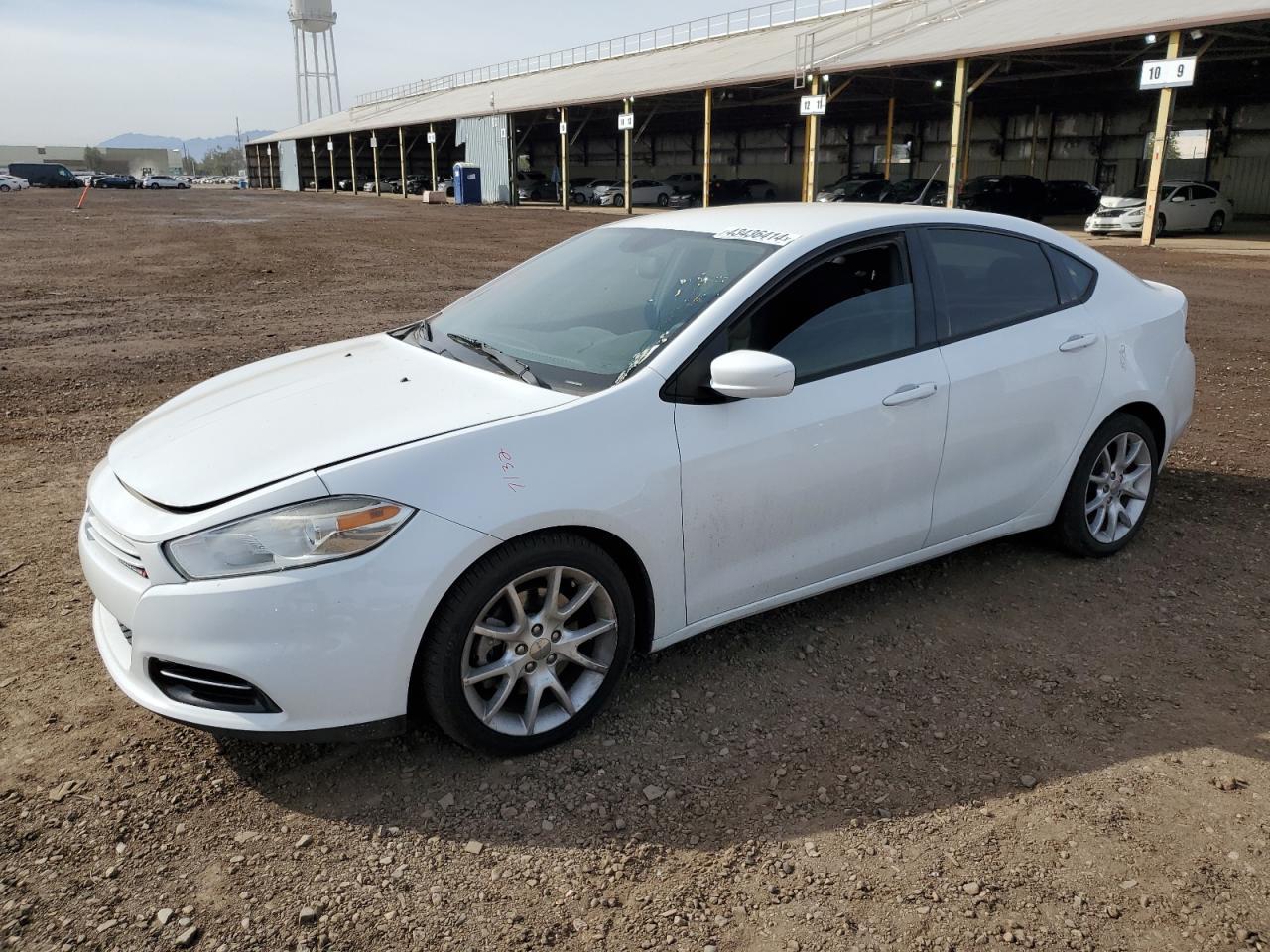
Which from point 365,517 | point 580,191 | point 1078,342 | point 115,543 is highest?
point 580,191

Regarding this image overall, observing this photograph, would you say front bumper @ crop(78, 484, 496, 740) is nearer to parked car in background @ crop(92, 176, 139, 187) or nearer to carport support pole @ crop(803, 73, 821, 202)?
carport support pole @ crop(803, 73, 821, 202)

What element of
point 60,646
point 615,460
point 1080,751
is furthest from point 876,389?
point 60,646

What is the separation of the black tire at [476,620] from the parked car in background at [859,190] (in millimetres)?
32113

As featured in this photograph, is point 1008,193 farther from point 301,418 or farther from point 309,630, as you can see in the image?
point 309,630

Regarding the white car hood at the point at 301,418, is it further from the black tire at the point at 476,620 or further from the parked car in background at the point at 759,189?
the parked car in background at the point at 759,189

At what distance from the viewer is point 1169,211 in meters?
25.5

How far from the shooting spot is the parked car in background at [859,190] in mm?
33625

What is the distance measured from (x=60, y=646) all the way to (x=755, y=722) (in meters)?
2.63

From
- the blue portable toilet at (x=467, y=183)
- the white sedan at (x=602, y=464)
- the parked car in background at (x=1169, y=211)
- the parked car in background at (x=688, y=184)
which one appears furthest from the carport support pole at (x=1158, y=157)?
the blue portable toilet at (x=467, y=183)

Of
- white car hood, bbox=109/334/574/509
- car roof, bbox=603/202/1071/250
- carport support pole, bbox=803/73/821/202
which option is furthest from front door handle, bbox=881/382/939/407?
carport support pole, bbox=803/73/821/202

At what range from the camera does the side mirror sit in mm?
3105

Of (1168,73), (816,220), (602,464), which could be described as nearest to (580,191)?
(1168,73)

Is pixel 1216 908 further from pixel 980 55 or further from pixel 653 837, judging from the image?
pixel 980 55

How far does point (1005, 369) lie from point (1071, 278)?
768 millimetres
